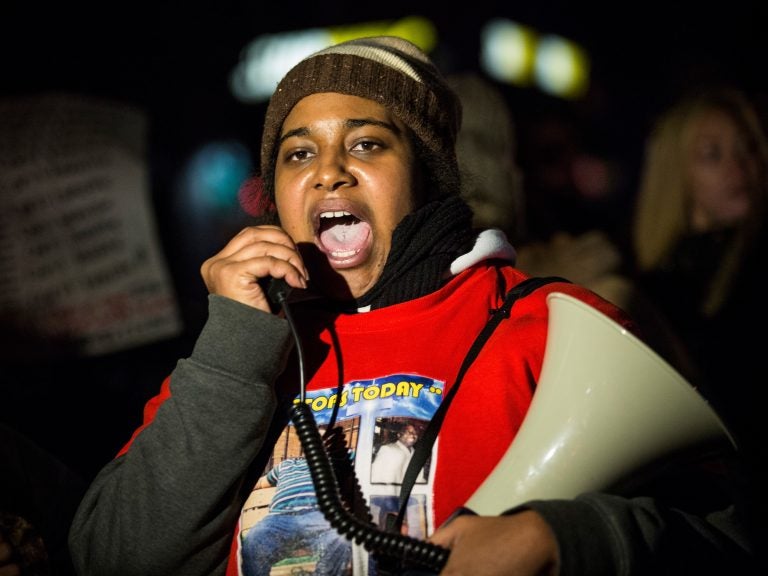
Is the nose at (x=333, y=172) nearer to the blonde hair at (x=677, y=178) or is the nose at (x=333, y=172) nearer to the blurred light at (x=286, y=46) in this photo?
the blonde hair at (x=677, y=178)

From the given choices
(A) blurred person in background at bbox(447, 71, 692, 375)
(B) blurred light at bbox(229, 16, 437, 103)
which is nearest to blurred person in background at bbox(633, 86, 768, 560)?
(A) blurred person in background at bbox(447, 71, 692, 375)

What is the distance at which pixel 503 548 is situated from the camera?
1629 mm

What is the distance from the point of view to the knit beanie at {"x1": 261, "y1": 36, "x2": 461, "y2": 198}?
97.3 inches

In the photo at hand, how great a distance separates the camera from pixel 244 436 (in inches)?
77.0

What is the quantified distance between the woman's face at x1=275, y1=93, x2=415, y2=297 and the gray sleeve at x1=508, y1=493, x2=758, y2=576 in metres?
0.90

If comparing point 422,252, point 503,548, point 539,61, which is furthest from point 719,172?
point 539,61

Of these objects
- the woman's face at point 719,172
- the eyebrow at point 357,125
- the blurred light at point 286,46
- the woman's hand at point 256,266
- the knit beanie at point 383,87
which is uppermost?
the blurred light at point 286,46

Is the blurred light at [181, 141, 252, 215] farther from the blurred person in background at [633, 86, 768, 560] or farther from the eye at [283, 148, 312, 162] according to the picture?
the eye at [283, 148, 312, 162]

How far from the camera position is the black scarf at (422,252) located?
7.36ft

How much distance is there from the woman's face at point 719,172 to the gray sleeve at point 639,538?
2.49 m

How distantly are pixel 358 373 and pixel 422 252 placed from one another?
362 millimetres

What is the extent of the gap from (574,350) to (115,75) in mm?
5411

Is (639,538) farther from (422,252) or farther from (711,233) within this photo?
(711,233)

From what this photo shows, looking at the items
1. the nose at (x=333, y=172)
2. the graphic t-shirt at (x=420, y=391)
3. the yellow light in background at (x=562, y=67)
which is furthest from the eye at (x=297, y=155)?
the yellow light in background at (x=562, y=67)
